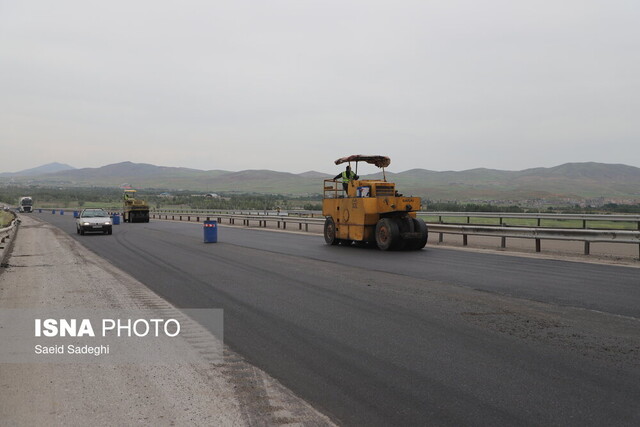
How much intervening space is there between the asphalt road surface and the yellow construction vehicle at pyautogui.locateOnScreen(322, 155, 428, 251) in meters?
4.90

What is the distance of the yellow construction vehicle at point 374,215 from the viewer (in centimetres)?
1920

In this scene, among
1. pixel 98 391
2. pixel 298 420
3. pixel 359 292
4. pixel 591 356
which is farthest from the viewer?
pixel 359 292

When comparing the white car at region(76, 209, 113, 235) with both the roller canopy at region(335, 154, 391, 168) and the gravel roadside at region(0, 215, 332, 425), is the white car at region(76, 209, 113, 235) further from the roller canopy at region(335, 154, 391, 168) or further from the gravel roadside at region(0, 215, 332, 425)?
the gravel roadside at region(0, 215, 332, 425)

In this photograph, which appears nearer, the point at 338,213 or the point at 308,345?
the point at 308,345

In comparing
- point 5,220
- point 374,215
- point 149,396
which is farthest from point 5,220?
point 149,396

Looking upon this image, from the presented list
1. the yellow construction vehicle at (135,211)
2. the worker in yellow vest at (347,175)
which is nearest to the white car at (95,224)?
the worker in yellow vest at (347,175)

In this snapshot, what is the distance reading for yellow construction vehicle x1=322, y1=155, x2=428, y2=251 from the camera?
19.2 meters

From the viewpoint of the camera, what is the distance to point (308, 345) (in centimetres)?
649

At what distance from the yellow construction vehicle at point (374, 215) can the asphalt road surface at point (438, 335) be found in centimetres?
490

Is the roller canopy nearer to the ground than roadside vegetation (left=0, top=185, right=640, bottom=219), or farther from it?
farther from it

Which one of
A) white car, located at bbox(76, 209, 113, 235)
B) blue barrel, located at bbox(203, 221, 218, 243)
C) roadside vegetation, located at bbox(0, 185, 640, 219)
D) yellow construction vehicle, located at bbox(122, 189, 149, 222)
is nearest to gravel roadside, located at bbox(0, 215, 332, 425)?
blue barrel, located at bbox(203, 221, 218, 243)

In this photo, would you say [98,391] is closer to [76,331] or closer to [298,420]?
[298,420]

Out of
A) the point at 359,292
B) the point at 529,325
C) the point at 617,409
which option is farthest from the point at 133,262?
the point at 617,409

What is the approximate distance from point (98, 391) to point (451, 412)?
10.6 ft
